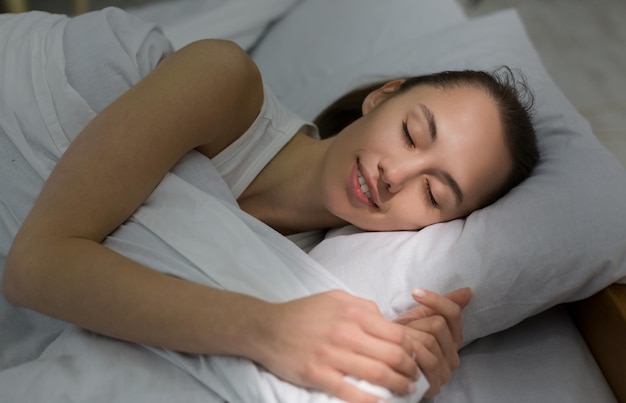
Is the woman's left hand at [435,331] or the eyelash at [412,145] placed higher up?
the eyelash at [412,145]

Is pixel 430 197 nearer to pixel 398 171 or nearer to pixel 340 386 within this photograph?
pixel 398 171

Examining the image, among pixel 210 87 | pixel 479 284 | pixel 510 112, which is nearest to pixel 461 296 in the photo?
pixel 479 284

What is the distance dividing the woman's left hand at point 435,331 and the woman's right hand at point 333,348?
3cm

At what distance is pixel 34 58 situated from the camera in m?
1.08

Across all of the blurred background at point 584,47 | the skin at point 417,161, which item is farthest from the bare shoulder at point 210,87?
the blurred background at point 584,47

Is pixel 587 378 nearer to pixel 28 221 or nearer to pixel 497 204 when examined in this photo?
pixel 497 204

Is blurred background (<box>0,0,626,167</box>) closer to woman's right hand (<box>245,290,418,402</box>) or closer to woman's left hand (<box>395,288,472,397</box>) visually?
woman's left hand (<box>395,288,472,397</box>)

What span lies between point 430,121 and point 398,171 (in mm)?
87

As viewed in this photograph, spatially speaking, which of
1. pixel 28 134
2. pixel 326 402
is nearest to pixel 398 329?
pixel 326 402

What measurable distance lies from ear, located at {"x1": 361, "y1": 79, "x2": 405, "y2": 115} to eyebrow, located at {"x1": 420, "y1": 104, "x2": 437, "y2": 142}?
0.11 meters

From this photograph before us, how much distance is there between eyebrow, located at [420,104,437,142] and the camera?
3.23ft

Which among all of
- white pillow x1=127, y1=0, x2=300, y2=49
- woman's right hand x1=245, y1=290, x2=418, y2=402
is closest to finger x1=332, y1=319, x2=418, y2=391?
woman's right hand x1=245, y1=290, x2=418, y2=402

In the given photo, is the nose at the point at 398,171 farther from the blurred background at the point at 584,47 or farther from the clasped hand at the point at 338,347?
the blurred background at the point at 584,47

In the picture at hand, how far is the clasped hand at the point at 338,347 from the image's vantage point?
0.79m
